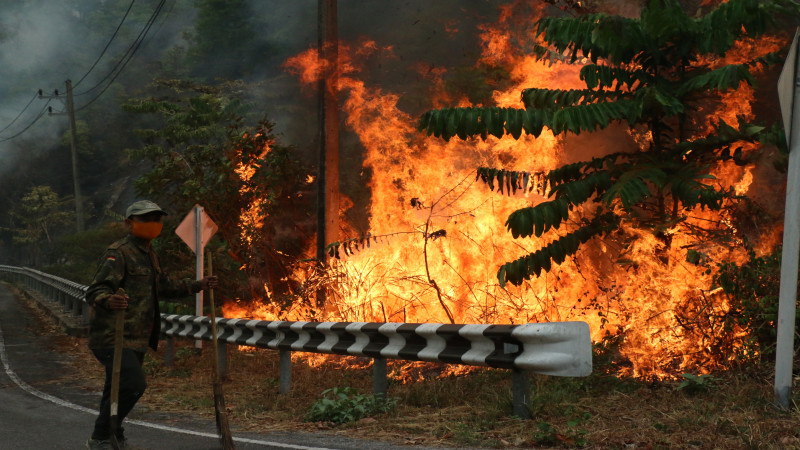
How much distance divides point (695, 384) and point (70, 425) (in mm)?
6433

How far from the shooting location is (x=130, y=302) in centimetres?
709

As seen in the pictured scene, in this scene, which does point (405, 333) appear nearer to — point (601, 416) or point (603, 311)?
point (601, 416)

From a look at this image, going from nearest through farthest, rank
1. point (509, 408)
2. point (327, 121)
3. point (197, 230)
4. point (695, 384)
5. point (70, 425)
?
point (509, 408)
point (695, 384)
point (70, 425)
point (197, 230)
point (327, 121)

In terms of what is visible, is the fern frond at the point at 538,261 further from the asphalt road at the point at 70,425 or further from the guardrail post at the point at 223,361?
the guardrail post at the point at 223,361

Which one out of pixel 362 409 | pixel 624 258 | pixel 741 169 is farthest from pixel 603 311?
pixel 362 409

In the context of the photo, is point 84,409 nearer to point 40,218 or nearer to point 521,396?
point 521,396

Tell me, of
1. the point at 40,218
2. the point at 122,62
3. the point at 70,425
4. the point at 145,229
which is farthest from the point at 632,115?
the point at 122,62

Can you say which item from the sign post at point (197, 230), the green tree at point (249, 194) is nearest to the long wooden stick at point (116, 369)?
the sign post at point (197, 230)

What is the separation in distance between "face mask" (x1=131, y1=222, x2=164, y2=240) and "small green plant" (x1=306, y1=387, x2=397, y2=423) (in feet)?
8.64

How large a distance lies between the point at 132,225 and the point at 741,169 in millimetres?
8719

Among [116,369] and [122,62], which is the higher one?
[122,62]

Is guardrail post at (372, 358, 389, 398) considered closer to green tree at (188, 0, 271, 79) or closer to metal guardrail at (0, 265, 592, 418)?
metal guardrail at (0, 265, 592, 418)

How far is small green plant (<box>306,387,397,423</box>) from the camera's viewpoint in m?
8.59

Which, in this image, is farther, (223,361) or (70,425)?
(223,361)
